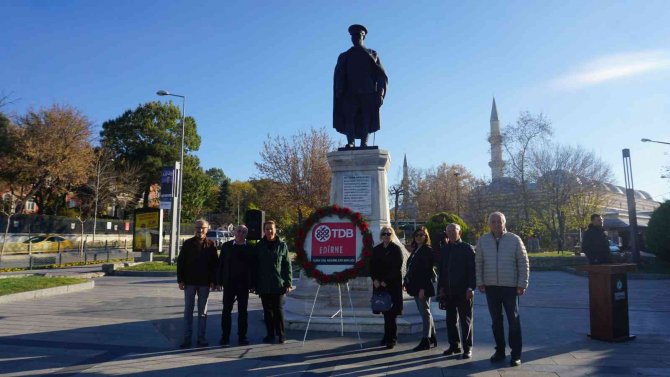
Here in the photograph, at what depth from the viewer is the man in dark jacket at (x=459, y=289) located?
5.84 meters

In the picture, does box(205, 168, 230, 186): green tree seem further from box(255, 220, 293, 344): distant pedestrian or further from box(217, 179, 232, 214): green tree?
box(255, 220, 293, 344): distant pedestrian

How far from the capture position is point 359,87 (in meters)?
9.56

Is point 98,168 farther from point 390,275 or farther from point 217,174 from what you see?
point 217,174

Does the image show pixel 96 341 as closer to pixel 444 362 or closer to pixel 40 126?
pixel 444 362

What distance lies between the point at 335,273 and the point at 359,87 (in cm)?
429

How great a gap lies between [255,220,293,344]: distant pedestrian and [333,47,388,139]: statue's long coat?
3.86m

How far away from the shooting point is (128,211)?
49156 mm

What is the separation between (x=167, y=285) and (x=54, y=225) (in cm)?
2829

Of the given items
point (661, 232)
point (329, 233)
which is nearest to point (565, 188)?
point (661, 232)

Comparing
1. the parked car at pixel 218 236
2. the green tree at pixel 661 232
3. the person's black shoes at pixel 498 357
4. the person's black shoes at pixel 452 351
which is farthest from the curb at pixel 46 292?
the parked car at pixel 218 236

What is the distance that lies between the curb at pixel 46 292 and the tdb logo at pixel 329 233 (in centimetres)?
805

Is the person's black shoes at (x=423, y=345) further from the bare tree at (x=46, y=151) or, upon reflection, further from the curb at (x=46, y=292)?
the bare tree at (x=46, y=151)

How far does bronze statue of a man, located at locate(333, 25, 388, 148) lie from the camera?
9.57m

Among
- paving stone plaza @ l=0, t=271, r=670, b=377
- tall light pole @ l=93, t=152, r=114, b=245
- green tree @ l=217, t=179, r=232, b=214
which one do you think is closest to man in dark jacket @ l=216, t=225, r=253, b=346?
paving stone plaza @ l=0, t=271, r=670, b=377
